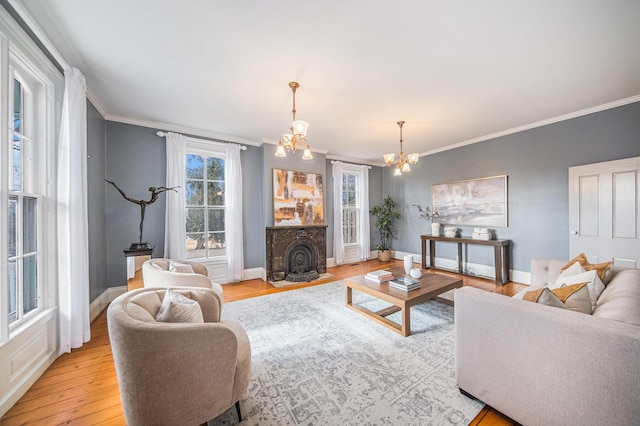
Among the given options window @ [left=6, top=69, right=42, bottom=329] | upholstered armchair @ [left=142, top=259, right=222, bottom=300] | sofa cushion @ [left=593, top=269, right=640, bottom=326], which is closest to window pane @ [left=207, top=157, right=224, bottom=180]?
upholstered armchair @ [left=142, top=259, right=222, bottom=300]

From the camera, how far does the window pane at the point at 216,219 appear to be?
4445 mm

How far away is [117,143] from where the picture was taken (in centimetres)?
362

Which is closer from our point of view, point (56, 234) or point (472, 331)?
point (472, 331)

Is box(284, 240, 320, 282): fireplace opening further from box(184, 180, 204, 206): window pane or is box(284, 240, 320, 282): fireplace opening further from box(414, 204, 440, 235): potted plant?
box(414, 204, 440, 235): potted plant

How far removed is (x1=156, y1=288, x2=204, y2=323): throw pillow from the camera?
1.36m

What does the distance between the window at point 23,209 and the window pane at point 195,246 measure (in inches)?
85.5

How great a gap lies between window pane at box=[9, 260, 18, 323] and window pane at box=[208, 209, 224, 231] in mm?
2648

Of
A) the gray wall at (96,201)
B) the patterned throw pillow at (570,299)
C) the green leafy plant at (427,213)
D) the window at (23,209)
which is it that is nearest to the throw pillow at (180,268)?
the window at (23,209)

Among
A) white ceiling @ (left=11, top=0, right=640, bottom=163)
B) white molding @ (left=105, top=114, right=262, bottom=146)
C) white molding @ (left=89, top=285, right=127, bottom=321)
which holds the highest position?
white ceiling @ (left=11, top=0, right=640, bottom=163)

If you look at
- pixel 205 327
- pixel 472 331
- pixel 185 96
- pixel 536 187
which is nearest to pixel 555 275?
pixel 472 331

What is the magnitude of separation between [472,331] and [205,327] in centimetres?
166

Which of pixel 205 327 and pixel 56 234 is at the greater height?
pixel 56 234

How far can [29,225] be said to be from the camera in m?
2.00

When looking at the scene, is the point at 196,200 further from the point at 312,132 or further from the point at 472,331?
the point at 472,331
